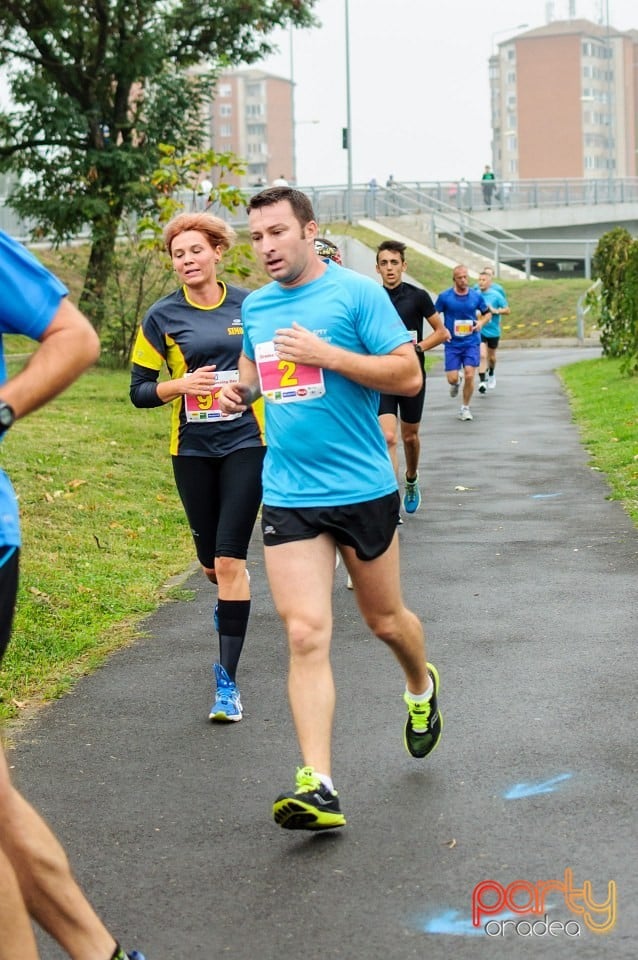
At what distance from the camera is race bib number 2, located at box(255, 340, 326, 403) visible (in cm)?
474

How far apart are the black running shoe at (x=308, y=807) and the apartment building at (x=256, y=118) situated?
173 metres

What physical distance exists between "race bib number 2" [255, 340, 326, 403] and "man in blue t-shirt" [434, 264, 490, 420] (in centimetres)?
1342

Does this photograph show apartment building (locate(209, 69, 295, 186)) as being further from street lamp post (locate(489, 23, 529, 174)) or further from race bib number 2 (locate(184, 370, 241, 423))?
race bib number 2 (locate(184, 370, 241, 423))

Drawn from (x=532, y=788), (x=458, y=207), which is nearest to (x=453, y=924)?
(x=532, y=788)

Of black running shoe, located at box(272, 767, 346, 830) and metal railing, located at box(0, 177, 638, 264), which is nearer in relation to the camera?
black running shoe, located at box(272, 767, 346, 830)

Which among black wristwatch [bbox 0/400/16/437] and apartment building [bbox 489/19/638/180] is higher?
apartment building [bbox 489/19/638/180]

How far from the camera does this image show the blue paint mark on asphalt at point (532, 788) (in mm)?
4832

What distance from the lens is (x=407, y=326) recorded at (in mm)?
10773

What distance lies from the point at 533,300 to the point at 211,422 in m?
37.1

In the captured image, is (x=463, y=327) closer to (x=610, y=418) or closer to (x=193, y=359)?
(x=610, y=418)

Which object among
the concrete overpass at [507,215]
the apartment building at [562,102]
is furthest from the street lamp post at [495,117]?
the concrete overpass at [507,215]

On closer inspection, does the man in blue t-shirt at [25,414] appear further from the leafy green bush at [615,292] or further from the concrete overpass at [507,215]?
the concrete overpass at [507,215]

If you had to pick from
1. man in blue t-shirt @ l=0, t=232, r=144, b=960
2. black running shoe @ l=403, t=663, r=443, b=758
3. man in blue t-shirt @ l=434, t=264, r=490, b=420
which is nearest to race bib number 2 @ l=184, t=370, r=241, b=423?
black running shoe @ l=403, t=663, r=443, b=758

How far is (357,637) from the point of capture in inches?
296
